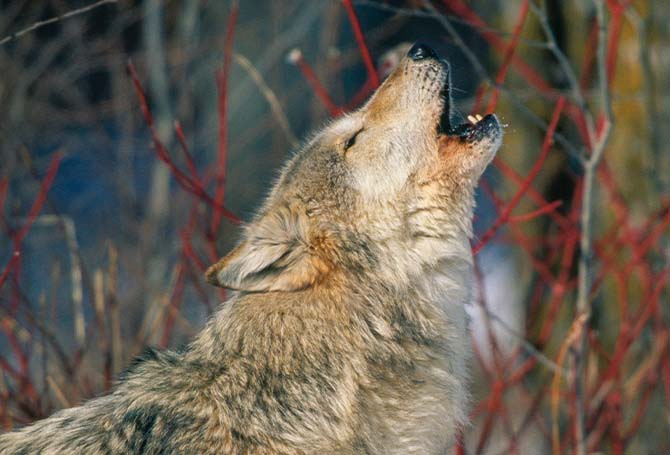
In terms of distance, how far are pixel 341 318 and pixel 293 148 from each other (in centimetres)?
212

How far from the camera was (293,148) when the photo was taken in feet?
17.9

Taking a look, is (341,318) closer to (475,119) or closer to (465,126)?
(465,126)

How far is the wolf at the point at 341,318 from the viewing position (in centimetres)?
331

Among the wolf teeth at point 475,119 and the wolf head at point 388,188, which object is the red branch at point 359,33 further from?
the wolf teeth at point 475,119

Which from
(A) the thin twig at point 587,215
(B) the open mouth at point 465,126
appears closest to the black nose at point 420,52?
(B) the open mouth at point 465,126

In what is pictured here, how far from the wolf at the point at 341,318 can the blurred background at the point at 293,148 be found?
547 millimetres

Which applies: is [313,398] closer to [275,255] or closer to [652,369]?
[275,255]

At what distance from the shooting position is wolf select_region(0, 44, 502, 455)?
3312 millimetres

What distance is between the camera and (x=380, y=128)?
3.85m

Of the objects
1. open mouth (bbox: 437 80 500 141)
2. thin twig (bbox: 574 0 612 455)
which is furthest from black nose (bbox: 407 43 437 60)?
thin twig (bbox: 574 0 612 455)

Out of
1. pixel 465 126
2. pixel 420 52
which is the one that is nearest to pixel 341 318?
pixel 465 126

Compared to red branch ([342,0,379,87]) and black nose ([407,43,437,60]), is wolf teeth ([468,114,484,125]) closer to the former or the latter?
black nose ([407,43,437,60])

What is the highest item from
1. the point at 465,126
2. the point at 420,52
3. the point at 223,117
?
the point at 223,117

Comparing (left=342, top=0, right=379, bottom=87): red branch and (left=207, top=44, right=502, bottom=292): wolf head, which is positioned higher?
(left=342, top=0, right=379, bottom=87): red branch
